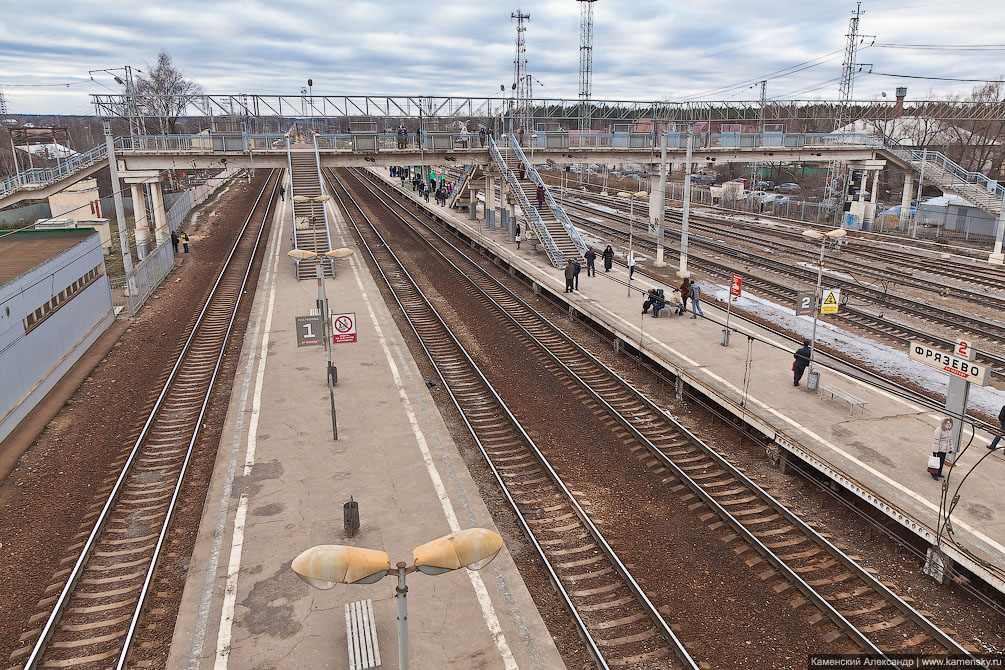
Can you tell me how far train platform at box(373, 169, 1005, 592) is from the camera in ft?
31.3

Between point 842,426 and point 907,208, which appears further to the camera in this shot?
point 907,208

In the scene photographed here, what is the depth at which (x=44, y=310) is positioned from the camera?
16969 mm

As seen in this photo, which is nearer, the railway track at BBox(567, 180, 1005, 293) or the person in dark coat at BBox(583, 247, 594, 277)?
the railway track at BBox(567, 180, 1005, 293)

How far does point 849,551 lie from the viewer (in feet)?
31.9

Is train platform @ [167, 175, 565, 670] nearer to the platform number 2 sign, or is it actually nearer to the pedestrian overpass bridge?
the platform number 2 sign

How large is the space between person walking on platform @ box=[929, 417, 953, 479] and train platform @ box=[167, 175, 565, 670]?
6.68 meters

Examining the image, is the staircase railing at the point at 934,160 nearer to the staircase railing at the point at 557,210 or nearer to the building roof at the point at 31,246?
the staircase railing at the point at 557,210

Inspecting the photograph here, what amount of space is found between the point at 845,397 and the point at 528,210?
2035 centimetres

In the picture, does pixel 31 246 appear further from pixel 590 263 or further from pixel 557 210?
pixel 557 210

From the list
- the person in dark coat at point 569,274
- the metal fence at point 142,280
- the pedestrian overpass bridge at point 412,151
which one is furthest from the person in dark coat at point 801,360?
the metal fence at point 142,280

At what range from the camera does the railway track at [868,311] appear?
63.3 ft

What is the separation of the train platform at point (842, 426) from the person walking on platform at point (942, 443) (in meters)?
0.17

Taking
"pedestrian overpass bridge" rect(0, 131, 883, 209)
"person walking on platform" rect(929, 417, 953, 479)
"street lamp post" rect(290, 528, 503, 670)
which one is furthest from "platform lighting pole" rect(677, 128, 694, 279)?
"street lamp post" rect(290, 528, 503, 670)

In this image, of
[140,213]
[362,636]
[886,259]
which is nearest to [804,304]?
[362,636]
